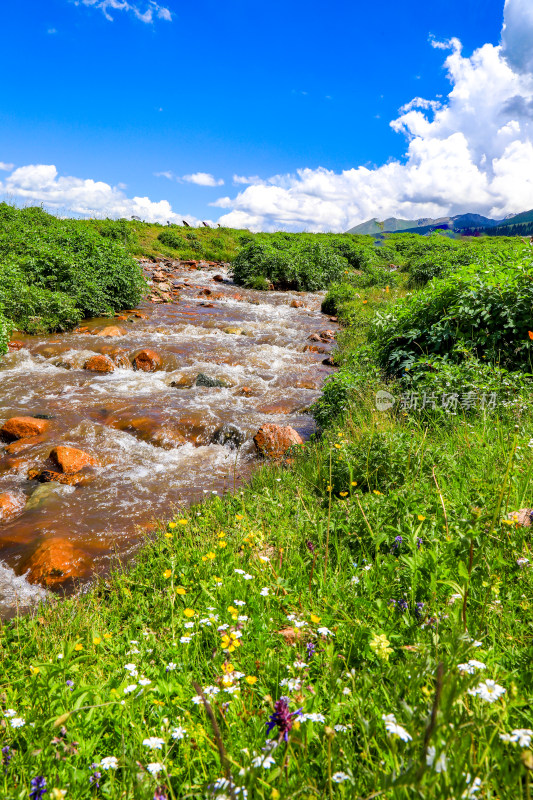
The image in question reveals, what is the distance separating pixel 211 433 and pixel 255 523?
4181 millimetres

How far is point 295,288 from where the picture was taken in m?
25.1

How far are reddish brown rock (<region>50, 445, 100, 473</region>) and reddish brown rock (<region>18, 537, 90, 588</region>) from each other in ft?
6.04

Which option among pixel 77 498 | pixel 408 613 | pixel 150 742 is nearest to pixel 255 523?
pixel 408 613

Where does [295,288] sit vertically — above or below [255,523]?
above

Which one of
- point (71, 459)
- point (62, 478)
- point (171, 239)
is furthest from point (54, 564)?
point (171, 239)

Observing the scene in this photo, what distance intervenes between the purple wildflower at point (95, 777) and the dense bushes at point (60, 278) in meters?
12.0

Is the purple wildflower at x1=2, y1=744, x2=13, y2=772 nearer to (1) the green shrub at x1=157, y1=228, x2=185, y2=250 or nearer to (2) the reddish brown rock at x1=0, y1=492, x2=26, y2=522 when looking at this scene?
(2) the reddish brown rock at x1=0, y1=492, x2=26, y2=522

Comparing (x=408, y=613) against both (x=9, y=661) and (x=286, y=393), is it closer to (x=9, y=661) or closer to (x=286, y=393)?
(x=9, y=661)

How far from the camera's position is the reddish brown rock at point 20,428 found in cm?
754

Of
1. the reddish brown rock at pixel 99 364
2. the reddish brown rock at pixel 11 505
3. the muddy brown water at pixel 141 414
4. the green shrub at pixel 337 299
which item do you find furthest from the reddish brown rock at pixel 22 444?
the green shrub at pixel 337 299

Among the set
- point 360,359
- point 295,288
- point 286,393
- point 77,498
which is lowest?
point 77,498

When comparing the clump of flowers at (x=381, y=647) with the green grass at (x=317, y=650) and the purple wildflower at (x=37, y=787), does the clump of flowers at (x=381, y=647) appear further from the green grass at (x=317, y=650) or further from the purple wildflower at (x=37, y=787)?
the purple wildflower at (x=37, y=787)

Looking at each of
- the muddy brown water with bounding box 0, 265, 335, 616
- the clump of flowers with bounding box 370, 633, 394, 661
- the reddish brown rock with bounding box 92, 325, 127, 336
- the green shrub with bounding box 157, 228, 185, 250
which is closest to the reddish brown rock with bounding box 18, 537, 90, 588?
the muddy brown water with bounding box 0, 265, 335, 616

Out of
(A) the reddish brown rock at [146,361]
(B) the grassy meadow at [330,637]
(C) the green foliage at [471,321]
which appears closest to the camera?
(B) the grassy meadow at [330,637]
